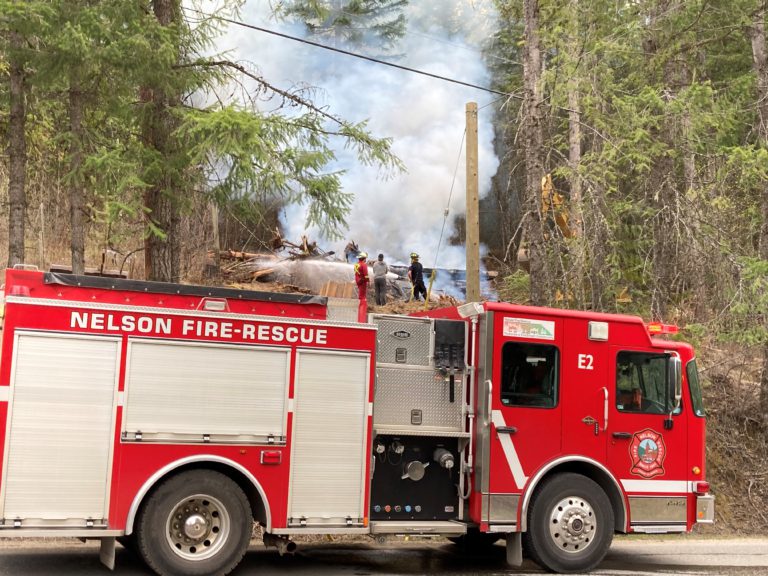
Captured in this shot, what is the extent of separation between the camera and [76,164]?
10727mm

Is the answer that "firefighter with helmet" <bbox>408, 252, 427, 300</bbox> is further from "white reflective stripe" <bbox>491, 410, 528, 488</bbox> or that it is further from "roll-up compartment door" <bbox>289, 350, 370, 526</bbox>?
"roll-up compartment door" <bbox>289, 350, 370, 526</bbox>

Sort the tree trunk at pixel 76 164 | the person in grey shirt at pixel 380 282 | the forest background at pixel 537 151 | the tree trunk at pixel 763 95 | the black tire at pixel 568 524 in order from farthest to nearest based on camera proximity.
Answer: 1. the person in grey shirt at pixel 380 282
2. the tree trunk at pixel 763 95
3. the tree trunk at pixel 76 164
4. the forest background at pixel 537 151
5. the black tire at pixel 568 524

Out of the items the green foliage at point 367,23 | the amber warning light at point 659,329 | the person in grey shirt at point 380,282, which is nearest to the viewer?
the amber warning light at point 659,329

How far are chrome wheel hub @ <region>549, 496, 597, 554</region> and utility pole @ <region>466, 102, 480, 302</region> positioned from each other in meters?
4.82

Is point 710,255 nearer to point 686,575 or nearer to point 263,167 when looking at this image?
point 686,575

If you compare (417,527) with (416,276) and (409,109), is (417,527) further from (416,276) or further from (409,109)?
(409,109)

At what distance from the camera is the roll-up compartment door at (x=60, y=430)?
642cm

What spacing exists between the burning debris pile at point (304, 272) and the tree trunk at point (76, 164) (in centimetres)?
985

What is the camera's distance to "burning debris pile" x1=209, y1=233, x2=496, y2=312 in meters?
21.5

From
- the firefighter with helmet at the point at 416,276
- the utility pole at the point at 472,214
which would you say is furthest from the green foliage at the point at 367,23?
the utility pole at the point at 472,214

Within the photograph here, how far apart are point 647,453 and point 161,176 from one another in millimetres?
6922

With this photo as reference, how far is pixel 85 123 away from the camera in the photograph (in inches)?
477

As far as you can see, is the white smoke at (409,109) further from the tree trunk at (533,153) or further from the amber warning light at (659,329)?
the amber warning light at (659,329)

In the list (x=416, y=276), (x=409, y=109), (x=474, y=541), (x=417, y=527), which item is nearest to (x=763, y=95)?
(x=474, y=541)
